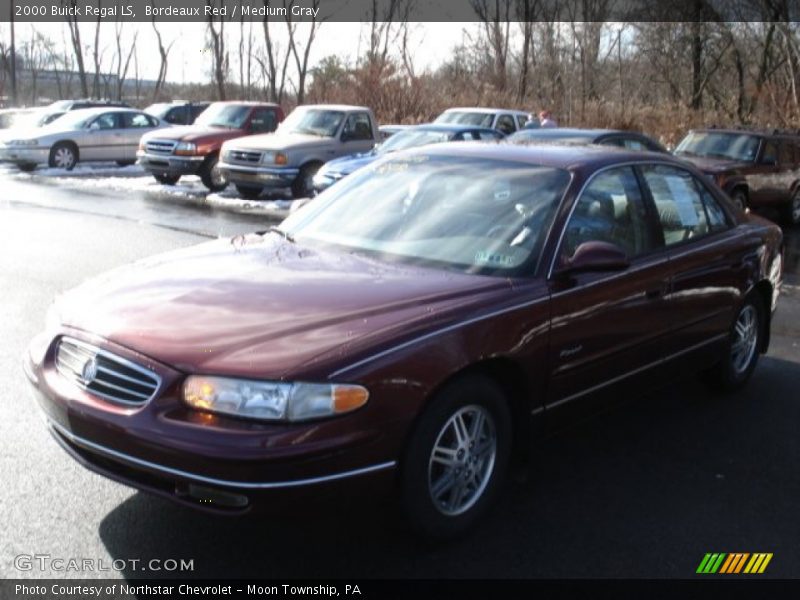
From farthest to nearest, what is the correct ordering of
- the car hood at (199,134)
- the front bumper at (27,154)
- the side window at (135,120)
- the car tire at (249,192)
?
the side window at (135,120)
the front bumper at (27,154)
the car hood at (199,134)
the car tire at (249,192)

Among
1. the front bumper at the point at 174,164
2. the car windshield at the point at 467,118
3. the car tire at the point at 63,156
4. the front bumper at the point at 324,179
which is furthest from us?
the car tire at the point at 63,156

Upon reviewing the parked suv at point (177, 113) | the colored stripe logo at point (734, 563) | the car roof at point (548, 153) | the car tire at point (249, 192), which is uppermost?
the parked suv at point (177, 113)

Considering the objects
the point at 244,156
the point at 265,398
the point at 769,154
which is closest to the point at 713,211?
the point at 265,398

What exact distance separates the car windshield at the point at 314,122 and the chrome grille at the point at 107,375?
13.6m

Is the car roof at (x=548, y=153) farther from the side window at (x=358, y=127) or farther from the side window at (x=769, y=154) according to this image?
the side window at (x=358, y=127)

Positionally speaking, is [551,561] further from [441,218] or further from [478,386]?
[441,218]

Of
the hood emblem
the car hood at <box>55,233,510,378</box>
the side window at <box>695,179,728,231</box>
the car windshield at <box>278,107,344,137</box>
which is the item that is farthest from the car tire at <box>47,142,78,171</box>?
the hood emblem

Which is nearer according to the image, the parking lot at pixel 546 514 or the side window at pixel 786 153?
the parking lot at pixel 546 514

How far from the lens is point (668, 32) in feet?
111

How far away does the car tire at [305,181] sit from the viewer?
16.0 meters

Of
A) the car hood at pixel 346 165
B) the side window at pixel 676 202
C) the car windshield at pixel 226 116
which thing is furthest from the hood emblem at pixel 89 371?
the car windshield at pixel 226 116

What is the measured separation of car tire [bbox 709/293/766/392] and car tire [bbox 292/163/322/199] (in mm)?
10940

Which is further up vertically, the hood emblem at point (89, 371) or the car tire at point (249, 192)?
the car tire at point (249, 192)

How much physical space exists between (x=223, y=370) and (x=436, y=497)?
108 centimetres
